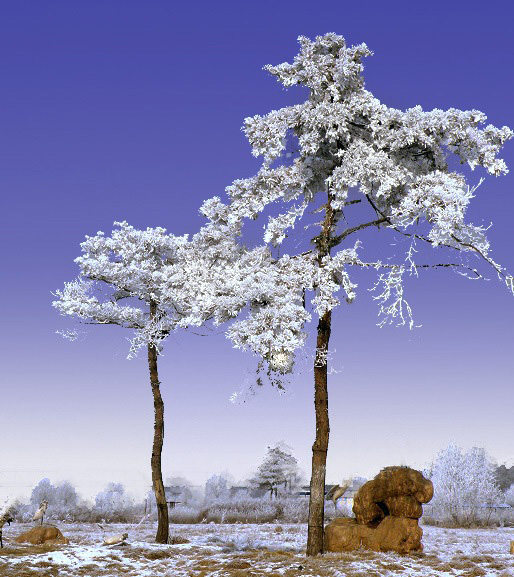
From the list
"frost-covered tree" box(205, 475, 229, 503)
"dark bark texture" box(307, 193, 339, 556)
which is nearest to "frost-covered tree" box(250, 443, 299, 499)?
"frost-covered tree" box(205, 475, 229, 503)

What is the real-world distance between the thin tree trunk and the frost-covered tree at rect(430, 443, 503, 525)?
2234cm

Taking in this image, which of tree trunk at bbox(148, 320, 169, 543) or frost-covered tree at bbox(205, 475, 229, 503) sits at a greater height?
tree trunk at bbox(148, 320, 169, 543)

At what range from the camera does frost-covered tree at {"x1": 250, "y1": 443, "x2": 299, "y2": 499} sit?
62.5m

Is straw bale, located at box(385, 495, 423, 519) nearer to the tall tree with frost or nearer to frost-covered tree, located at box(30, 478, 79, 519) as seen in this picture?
the tall tree with frost

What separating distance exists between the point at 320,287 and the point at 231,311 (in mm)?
2391

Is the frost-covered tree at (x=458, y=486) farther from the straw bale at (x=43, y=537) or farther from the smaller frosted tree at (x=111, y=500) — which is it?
the straw bale at (x=43, y=537)

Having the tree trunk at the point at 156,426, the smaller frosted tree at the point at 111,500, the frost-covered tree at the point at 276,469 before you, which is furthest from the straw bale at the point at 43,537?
the frost-covered tree at the point at 276,469

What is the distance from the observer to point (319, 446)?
54.7 feet

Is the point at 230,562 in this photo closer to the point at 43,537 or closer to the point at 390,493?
the point at 390,493

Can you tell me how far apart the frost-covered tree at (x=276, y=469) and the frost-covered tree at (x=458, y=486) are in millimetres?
26195

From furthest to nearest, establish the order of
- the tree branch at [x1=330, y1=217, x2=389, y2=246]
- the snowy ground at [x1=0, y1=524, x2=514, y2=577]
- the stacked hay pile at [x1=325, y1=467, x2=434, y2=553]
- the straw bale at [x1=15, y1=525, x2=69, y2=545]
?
the straw bale at [x1=15, y1=525, x2=69, y2=545] → the tree branch at [x1=330, y1=217, x2=389, y2=246] → the stacked hay pile at [x1=325, y1=467, x2=434, y2=553] → the snowy ground at [x1=0, y1=524, x2=514, y2=577]

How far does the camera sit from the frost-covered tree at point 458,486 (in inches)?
1422

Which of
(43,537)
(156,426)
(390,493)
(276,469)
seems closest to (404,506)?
(390,493)

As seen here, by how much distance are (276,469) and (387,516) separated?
46634 millimetres
